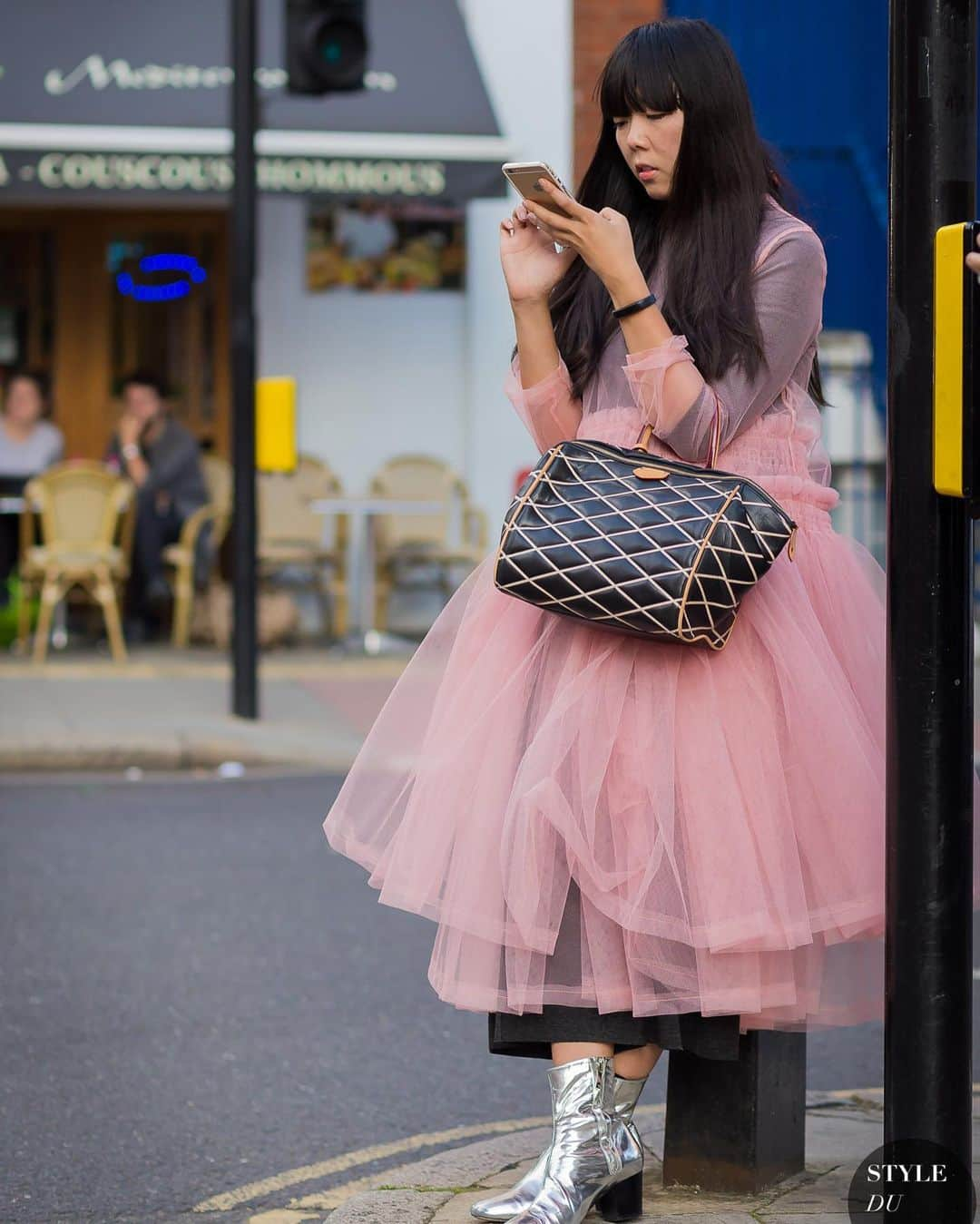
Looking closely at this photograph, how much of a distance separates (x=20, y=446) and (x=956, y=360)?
10853 millimetres

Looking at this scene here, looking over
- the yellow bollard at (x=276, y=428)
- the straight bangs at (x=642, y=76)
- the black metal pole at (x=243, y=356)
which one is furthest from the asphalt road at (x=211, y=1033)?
the yellow bollard at (x=276, y=428)

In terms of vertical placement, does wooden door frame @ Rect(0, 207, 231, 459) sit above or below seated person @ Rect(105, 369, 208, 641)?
above

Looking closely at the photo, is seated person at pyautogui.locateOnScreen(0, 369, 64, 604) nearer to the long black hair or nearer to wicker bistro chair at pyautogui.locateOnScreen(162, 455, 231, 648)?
wicker bistro chair at pyautogui.locateOnScreen(162, 455, 231, 648)

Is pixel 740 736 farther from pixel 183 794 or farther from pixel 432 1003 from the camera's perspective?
pixel 183 794

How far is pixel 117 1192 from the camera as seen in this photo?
12.0 ft

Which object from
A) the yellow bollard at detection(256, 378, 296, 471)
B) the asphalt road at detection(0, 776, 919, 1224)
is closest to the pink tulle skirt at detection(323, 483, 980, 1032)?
the asphalt road at detection(0, 776, 919, 1224)

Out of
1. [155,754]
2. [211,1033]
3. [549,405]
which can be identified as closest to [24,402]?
[155,754]

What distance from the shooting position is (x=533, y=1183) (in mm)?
3104

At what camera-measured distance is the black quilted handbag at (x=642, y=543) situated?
2.86 metres

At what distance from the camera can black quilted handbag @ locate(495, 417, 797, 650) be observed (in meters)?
2.86

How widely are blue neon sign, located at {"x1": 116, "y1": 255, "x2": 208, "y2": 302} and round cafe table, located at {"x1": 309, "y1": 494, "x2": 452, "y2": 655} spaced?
6.70 feet

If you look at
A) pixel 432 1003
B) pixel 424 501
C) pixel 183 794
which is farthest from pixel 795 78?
pixel 432 1003

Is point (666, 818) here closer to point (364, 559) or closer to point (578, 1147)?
point (578, 1147)

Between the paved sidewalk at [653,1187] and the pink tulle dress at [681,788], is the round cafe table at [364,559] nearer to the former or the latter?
the paved sidewalk at [653,1187]
